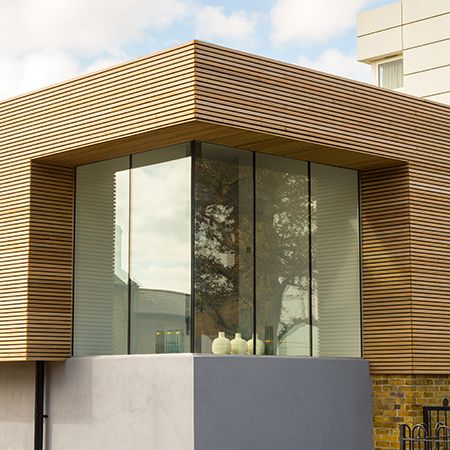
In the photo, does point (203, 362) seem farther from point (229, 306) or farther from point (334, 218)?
point (334, 218)

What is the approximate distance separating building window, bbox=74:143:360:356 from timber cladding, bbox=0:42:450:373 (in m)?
0.28

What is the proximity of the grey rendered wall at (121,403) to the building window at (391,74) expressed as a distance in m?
15.5

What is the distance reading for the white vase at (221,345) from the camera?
14.6 m

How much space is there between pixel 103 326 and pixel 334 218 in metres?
3.91

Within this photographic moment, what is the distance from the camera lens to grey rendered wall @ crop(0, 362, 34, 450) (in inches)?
644

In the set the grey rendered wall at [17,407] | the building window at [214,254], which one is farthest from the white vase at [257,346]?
the grey rendered wall at [17,407]

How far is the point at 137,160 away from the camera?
51.8 ft

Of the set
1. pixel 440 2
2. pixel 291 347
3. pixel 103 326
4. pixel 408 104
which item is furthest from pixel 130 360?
pixel 440 2

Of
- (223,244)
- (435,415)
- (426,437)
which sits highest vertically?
(223,244)

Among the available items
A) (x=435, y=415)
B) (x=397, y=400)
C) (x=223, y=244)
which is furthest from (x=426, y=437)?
(x=223, y=244)

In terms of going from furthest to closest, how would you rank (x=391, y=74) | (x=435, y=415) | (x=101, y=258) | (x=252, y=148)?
(x=391, y=74) < (x=435, y=415) < (x=101, y=258) < (x=252, y=148)

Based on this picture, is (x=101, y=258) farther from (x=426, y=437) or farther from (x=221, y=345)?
(x=426, y=437)

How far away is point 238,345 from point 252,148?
2.78m

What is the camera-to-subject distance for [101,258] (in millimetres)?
16172
